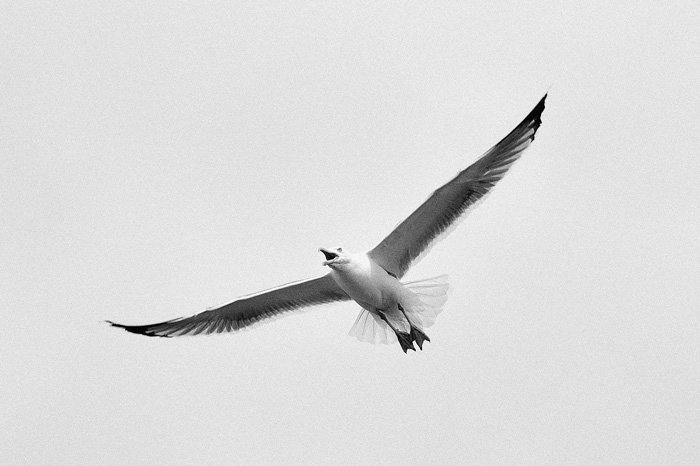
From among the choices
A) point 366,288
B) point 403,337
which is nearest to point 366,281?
point 366,288

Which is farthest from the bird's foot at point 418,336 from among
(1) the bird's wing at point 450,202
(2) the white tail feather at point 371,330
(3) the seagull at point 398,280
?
(1) the bird's wing at point 450,202

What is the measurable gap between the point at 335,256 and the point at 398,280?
857 mm

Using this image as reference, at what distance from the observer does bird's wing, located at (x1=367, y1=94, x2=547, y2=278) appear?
12219 millimetres

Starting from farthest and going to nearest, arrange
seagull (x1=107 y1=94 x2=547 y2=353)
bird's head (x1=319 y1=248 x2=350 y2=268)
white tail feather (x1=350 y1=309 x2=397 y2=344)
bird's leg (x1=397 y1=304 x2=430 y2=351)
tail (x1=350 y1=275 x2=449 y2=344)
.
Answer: white tail feather (x1=350 y1=309 x2=397 y2=344), bird's leg (x1=397 y1=304 x2=430 y2=351), tail (x1=350 y1=275 x2=449 y2=344), bird's head (x1=319 y1=248 x2=350 y2=268), seagull (x1=107 y1=94 x2=547 y2=353)

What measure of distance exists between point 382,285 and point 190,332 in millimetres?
2566

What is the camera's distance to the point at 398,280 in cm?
1307

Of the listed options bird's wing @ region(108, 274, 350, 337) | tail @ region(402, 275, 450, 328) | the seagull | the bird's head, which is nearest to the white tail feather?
the seagull

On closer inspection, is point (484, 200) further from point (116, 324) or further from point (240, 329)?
point (116, 324)

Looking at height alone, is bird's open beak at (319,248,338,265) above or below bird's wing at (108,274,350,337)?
below

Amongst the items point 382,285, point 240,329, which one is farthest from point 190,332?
point 382,285

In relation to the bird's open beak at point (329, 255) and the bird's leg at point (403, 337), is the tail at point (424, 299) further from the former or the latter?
the bird's open beak at point (329, 255)

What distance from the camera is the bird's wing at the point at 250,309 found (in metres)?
13.4

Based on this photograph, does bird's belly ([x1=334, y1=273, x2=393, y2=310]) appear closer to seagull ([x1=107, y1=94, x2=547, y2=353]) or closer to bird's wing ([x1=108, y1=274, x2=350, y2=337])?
seagull ([x1=107, y1=94, x2=547, y2=353])

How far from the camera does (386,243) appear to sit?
12867mm
